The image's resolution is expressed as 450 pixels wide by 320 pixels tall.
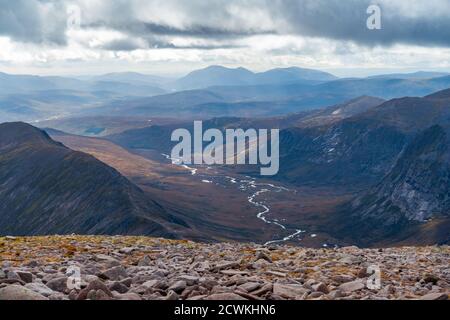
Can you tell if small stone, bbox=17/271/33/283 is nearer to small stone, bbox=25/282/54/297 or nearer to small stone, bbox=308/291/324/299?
small stone, bbox=25/282/54/297

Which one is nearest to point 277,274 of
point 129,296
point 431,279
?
point 431,279

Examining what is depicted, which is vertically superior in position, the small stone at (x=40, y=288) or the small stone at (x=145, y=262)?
the small stone at (x=40, y=288)

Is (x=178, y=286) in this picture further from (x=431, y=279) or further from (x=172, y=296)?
(x=431, y=279)

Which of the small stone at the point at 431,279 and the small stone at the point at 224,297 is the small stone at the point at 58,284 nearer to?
the small stone at the point at 224,297

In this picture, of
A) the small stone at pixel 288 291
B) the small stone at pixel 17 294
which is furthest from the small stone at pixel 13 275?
the small stone at pixel 288 291

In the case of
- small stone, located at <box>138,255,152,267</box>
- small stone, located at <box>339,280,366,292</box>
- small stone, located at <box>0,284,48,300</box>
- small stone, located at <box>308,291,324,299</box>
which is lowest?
small stone, located at <box>138,255,152,267</box>

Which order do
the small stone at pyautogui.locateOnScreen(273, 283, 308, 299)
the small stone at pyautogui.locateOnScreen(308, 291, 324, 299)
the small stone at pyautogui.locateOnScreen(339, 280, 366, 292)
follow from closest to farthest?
the small stone at pyautogui.locateOnScreen(308, 291, 324, 299)
the small stone at pyautogui.locateOnScreen(273, 283, 308, 299)
the small stone at pyautogui.locateOnScreen(339, 280, 366, 292)

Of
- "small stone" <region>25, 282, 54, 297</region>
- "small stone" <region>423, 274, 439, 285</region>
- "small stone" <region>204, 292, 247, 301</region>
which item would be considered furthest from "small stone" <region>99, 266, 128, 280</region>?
"small stone" <region>423, 274, 439, 285</region>
